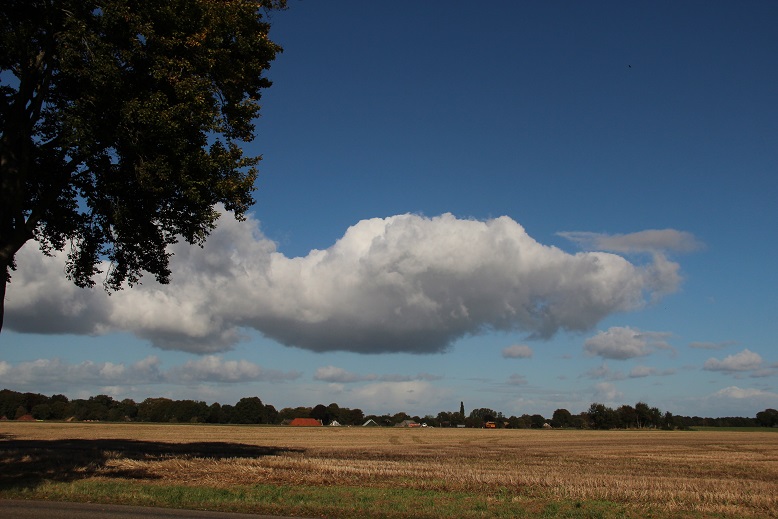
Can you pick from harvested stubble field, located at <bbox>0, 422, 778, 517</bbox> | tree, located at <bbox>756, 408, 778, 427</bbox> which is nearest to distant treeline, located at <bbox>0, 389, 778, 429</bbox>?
tree, located at <bbox>756, 408, 778, 427</bbox>

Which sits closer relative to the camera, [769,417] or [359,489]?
[359,489]

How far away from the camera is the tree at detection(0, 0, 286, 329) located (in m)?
17.5

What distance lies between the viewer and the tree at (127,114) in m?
17.5

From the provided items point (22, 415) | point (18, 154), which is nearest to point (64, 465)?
point (18, 154)

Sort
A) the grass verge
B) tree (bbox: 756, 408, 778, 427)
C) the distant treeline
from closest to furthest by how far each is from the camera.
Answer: the grass verge → the distant treeline → tree (bbox: 756, 408, 778, 427)

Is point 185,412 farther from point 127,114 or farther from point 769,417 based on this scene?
point 769,417

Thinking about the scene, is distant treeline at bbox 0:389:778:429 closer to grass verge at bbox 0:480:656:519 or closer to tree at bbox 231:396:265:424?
tree at bbox 231:396:265:424

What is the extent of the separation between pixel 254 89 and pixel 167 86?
3.79 m

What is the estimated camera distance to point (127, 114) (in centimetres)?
1733

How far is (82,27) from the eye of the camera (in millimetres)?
16906

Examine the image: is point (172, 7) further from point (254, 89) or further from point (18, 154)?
point (18, 154)

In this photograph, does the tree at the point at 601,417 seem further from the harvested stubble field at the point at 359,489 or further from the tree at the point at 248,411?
the harvested stubble field at the point at 359,489

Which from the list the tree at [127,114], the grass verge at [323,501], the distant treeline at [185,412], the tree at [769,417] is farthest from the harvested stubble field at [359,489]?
the tree at [769,417]

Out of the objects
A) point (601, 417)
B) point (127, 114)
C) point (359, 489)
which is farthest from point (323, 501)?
point (601, 417)
